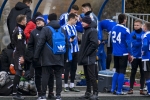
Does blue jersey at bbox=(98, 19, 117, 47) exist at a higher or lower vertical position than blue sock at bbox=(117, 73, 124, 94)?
higher

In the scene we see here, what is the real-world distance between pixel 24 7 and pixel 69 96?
119 inches

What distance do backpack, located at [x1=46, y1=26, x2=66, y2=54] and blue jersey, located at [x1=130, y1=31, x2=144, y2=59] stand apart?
2.36 metres

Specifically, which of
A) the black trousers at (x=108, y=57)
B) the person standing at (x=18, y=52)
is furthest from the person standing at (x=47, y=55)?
the black trousers at (x=108, y=57)

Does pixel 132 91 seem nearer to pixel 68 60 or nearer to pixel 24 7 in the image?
pixel 68 60

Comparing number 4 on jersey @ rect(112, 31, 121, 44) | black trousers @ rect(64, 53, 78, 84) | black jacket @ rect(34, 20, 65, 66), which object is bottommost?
black trousers @ rect(64, 53, 78, 84)

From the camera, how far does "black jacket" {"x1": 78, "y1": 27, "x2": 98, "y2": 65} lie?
12.4 metres

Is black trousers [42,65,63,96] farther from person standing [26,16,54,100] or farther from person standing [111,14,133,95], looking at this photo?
person standing [111,14,133,95]

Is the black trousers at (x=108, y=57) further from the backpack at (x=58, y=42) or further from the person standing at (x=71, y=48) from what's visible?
the backpack at (x=58, y=42)

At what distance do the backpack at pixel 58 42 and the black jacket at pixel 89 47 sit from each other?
2.26 ft

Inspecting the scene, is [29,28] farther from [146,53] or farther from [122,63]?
[146,53]

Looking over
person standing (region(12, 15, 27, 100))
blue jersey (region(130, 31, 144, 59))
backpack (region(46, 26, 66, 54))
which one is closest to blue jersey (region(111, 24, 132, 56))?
blue jersey (region(130, 31, 144, 59))

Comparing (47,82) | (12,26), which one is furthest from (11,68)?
(47,82)

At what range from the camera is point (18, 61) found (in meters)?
12.4

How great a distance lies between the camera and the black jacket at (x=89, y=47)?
1240cm
